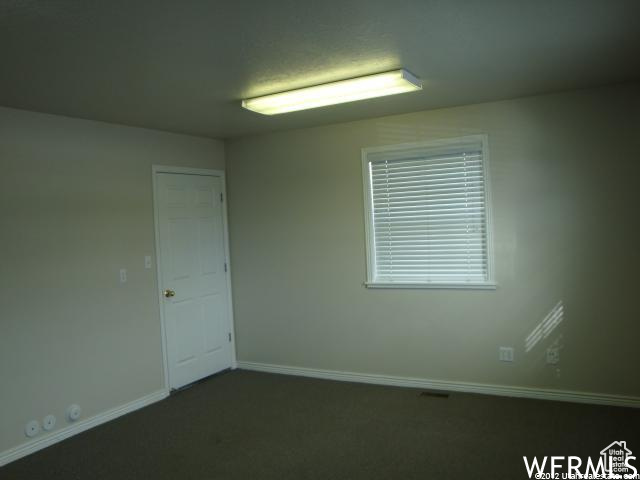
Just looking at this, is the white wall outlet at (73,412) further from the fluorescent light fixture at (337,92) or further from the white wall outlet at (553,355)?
the white wall outlet at (553,355)

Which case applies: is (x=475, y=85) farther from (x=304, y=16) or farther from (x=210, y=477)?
(x=210, y=477)

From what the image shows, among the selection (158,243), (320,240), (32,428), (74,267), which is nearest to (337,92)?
(320,240)

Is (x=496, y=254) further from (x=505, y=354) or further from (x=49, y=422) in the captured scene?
(x=49, y=422)

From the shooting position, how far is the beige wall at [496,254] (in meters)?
3.72

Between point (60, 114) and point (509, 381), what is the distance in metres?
4.05

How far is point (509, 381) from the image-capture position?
161 inches

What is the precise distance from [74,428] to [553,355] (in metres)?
3.71

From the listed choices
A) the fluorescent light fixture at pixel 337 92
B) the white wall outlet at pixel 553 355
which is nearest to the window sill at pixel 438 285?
the white wall outlet at pixel 553 355

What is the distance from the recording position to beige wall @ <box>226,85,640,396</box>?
3.72 m

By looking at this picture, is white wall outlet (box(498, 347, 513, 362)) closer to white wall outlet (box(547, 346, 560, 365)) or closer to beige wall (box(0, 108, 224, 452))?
white wall outlet (box(547, 346, 560, 365))

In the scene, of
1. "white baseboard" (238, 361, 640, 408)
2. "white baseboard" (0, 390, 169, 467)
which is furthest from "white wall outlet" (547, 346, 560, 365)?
"white baseboard" (0, 390, 169, 467)

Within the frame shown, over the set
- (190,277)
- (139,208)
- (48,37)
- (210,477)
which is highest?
(48,37)

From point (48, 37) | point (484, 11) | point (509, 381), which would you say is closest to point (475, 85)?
point (484, 11)

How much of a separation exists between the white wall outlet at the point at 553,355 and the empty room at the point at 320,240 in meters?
0.02
